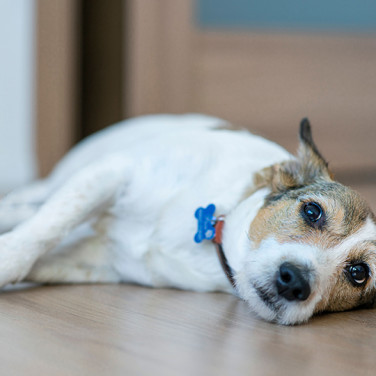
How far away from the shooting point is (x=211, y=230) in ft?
6.53

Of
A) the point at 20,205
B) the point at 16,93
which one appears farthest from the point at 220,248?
the point at 16,93

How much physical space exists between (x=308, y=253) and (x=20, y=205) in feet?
4.11

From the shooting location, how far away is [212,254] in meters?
2.03

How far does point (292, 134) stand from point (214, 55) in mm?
843

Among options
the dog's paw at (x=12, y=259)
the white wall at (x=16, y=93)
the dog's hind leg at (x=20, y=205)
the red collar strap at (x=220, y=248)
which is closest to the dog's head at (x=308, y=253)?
the red collar strap at (x=220, y=248)

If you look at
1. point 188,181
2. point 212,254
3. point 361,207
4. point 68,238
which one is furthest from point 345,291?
point 68,238

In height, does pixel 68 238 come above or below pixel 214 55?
below

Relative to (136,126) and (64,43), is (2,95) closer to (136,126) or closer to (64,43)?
(64,43)

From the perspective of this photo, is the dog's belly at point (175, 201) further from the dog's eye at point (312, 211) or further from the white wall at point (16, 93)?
the white wall at point (16, 93)

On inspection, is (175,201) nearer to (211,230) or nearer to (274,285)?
(211,230)

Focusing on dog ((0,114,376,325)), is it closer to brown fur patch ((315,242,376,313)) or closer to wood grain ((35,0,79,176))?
brown fur patch ((315,242,376,313))

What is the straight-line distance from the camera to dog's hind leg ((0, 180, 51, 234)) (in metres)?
2.43

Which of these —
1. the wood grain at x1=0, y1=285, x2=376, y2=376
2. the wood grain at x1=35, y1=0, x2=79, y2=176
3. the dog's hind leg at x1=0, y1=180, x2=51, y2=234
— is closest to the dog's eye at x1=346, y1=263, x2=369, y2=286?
the wood grain at x1=0, y1=285, x2=376, y2=376

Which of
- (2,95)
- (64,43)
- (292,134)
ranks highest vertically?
(64,43)
